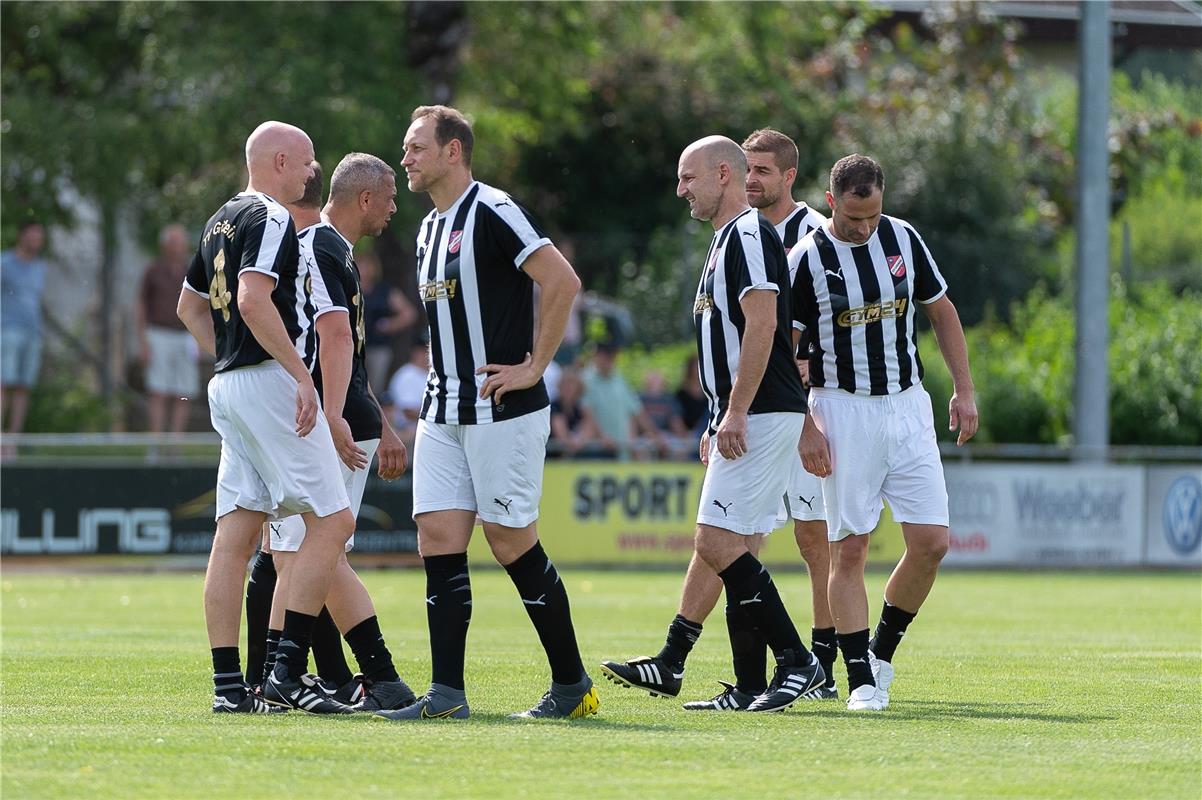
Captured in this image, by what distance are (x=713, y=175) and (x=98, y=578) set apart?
11459 mm

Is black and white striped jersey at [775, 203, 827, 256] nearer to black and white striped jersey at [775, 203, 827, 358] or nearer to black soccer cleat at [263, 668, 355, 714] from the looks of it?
black and white striped jersey at [775, 203, 827, 358]

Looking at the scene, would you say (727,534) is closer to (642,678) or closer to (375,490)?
(642,678)

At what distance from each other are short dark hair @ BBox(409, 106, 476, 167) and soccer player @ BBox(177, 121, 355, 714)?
658mm

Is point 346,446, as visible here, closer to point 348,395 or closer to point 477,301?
point 348,395

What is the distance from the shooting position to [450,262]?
23.4 feet

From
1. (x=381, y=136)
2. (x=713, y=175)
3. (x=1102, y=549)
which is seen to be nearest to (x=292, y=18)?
(x=381, y=136)

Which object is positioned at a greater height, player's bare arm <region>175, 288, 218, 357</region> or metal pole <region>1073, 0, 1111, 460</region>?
metal pole <region>1073, 0, 1111, 460</region>

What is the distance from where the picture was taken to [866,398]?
8000 millimetres

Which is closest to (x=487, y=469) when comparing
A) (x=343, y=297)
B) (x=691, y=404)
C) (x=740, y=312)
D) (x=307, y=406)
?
(x=307, y=406)

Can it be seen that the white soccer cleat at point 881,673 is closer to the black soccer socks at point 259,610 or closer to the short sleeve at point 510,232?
the short sleeve at point 510,232

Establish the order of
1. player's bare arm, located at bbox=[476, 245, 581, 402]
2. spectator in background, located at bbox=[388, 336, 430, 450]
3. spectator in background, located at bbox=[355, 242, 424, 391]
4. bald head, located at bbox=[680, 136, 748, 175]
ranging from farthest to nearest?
spectator in background, located at bbox=[355, 242, 424, 391] < spectator in background, located at bbox=[388, 336, 430, 450] < bald head, located at bbox=[680, 136, 748, 175] < player's bare arm, located at bbox=[476, 245, 581, 402]

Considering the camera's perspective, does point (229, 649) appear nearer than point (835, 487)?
Yes

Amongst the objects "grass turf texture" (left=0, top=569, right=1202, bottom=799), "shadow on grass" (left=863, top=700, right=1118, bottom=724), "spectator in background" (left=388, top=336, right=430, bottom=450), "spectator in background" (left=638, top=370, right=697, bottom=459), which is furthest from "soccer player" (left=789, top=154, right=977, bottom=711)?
"spectator in background" (left=638, top=370, right=697, bottom=459)

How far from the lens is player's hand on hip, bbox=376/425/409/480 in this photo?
7.69 m
